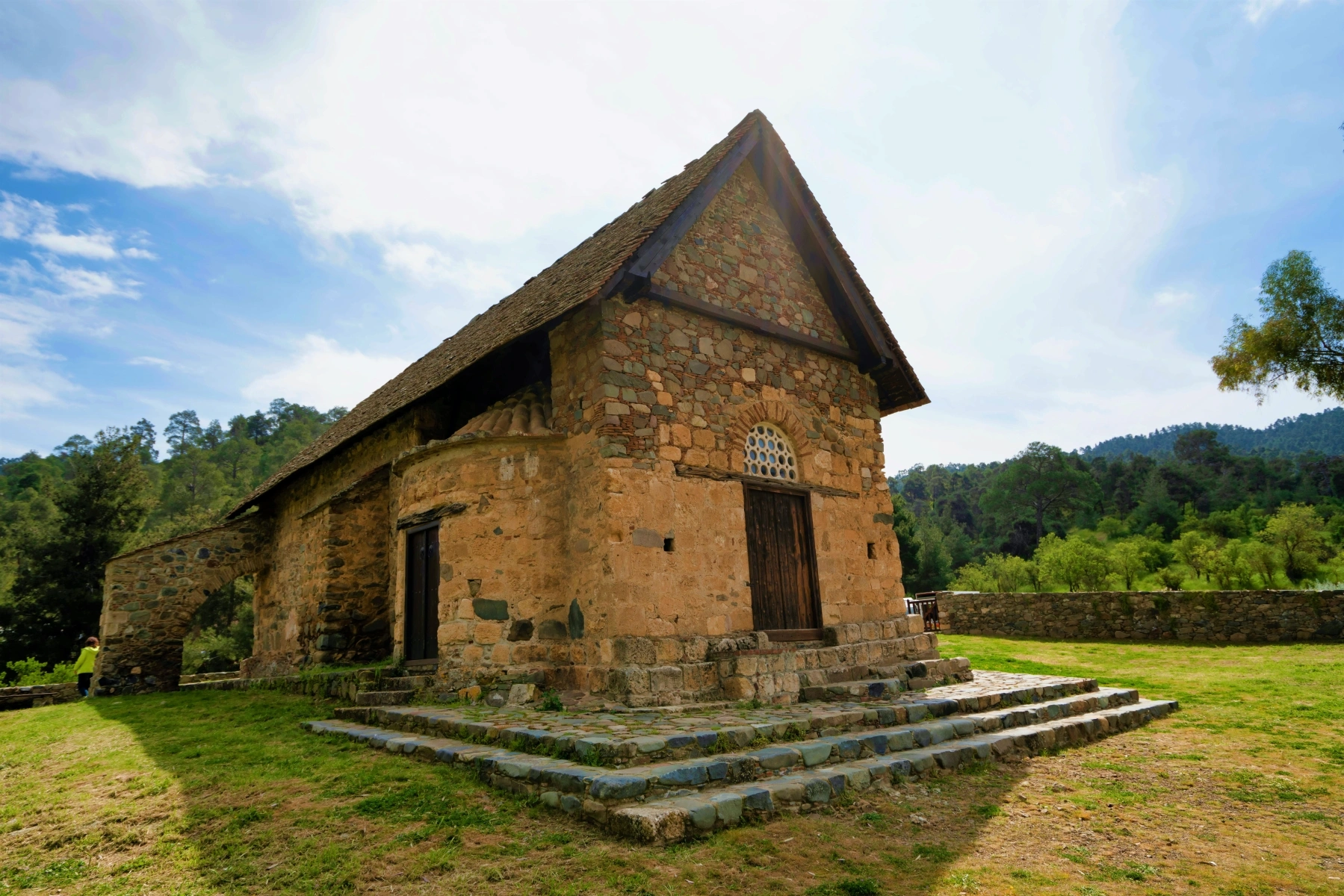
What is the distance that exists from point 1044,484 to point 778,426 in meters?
55.8

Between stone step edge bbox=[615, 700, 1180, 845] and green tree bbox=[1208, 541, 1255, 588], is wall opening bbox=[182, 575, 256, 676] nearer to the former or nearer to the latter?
stone step edge bbox=[615, 700, 1180, 845]

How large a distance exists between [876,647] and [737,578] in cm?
254

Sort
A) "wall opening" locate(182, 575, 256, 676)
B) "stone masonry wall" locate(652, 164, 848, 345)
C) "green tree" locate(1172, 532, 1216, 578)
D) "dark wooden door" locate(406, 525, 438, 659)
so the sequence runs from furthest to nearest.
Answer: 1. "wall opening" locate(182, 575, 256, 676)
2. "green tree" locate(1172, 532, 1216, 578)
3. "dark wooden door" locate(406, 525, 438, 659)
4. "stone masonry wall" locate(652, 164, 848, 345)

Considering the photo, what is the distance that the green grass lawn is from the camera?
405 centimetres

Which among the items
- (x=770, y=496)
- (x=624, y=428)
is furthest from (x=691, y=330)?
(x=770, y=496)

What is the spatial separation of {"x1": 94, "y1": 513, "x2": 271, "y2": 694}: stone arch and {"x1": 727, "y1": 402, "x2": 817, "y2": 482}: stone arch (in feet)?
42.8

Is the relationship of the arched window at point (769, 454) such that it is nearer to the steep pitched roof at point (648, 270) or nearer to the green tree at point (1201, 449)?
the steep pitched roof at point (648, 270)

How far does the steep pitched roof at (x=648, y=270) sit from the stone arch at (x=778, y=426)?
2.28 m

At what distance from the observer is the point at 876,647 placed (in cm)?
1014

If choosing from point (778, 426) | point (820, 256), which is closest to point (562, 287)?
point (778, 426)

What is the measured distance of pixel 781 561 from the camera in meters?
10.0

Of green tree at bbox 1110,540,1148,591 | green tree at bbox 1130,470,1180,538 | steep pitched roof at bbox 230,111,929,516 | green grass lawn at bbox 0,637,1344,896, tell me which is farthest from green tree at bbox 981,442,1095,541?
green grass lawn at bbox 0,637,1344,896

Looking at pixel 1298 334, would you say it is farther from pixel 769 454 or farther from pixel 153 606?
pixel 153 606

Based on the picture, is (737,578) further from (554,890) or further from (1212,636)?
(1212,636)
